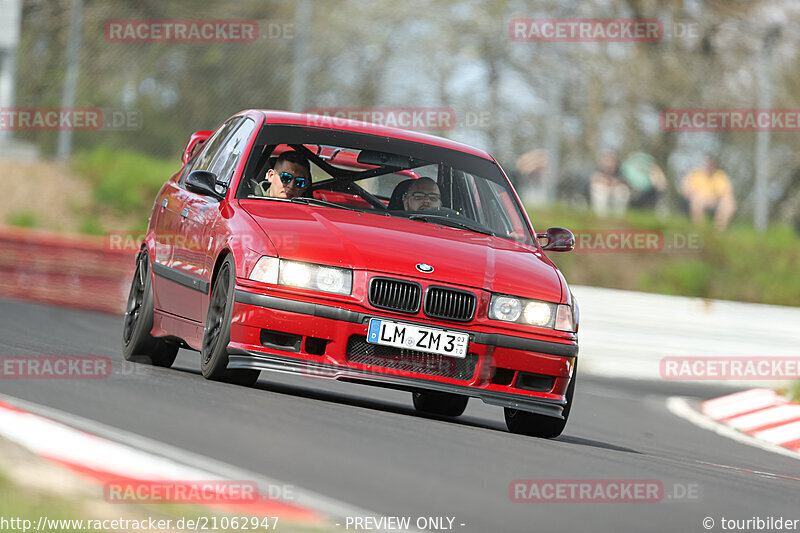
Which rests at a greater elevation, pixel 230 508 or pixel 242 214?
pixel 242 214

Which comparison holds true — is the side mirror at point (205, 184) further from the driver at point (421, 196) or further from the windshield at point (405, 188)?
the driver at point (421, 196)

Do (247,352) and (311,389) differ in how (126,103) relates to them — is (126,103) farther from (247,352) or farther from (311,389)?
(247,352)

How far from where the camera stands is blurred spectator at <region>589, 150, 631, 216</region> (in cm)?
1945

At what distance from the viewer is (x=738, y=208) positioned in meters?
18.9

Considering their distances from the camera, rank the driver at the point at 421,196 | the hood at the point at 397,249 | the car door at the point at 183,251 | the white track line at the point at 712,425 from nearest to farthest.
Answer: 1. the hood at the point at 397,249
2. the car door at the point at 183,251
3. the driver at the point at 421,196
4. the white track line at the point at 712,425

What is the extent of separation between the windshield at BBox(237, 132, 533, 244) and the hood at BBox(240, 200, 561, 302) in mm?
276

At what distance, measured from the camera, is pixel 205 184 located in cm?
794

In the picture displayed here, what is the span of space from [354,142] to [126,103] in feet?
49.9

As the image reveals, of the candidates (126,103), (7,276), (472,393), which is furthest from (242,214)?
(126,103)

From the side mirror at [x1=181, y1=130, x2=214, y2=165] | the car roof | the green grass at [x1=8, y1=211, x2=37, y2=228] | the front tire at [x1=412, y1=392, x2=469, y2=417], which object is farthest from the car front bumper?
the green grass at [x1=8, y1=211, x2=37, y2=228]

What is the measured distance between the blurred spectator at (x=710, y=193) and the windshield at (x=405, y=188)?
1073 cm

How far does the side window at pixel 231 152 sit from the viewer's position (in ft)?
27.2

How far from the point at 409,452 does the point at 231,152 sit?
3.04m

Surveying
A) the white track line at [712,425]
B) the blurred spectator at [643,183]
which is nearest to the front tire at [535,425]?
the white track line at [712,425]
